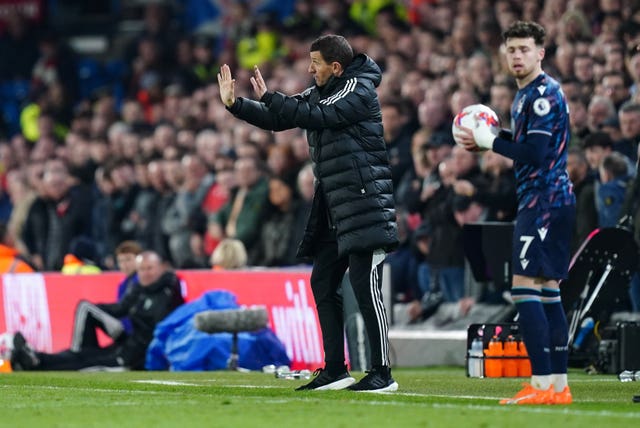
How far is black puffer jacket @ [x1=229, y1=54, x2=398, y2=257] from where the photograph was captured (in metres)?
8.74

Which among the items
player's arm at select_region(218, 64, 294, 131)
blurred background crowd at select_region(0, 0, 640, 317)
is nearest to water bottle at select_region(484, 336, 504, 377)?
blurred background crowd at select_region(0, 0, 640, 317)

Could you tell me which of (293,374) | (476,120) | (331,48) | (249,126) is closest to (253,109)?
(331,48)

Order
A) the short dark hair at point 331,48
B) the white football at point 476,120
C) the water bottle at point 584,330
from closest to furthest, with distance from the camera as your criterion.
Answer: the white football at point 476,120, the short dark hair at point 331,48, the water bottle at point 584,330

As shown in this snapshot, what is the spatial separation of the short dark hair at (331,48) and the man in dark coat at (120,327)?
567cm

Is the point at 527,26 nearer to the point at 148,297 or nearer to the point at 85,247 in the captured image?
the point at 148,297

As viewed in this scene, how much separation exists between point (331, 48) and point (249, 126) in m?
9.72

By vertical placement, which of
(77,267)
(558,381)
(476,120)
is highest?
(476,120)

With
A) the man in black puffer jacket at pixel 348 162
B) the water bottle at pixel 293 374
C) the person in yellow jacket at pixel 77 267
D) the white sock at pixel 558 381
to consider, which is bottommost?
the water bottle at pixel 293 374

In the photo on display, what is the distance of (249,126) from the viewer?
18594mm

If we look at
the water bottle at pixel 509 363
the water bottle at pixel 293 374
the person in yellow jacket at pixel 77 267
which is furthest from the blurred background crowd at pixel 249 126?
the water bottle at pixel 293 374

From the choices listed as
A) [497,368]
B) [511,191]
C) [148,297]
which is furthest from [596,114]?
[148,297]

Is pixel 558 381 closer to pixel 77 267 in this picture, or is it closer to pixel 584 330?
pixel 584 330

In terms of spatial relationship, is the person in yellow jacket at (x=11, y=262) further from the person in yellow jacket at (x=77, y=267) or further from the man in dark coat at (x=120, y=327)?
the man in dark coat at (x=120, y=327)

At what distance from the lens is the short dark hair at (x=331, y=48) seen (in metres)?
8.91
